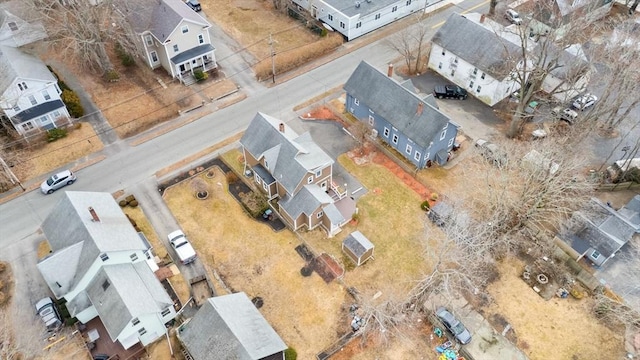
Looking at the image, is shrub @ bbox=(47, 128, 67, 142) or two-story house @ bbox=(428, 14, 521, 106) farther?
two-story house @ bbox=(428, 14, 521, 106)

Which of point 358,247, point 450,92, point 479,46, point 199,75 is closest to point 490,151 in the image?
point 450,92

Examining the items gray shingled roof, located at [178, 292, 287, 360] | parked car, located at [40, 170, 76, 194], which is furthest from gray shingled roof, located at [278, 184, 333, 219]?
parked car, located at [40, 170, 76, 194]

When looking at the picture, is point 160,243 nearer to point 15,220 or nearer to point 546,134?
point 15,220

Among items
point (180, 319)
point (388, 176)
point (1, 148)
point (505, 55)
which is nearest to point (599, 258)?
point (388, 176)

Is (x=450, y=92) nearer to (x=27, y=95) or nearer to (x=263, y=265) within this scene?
(x=263, y=265)

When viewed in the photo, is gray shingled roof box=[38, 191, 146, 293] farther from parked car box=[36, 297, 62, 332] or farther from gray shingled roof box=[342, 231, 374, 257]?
gray shingled roof box=[342, 231, 374, 257]

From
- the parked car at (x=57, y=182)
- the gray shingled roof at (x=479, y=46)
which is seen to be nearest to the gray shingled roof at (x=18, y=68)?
the parked car at (x=57, y=182)
